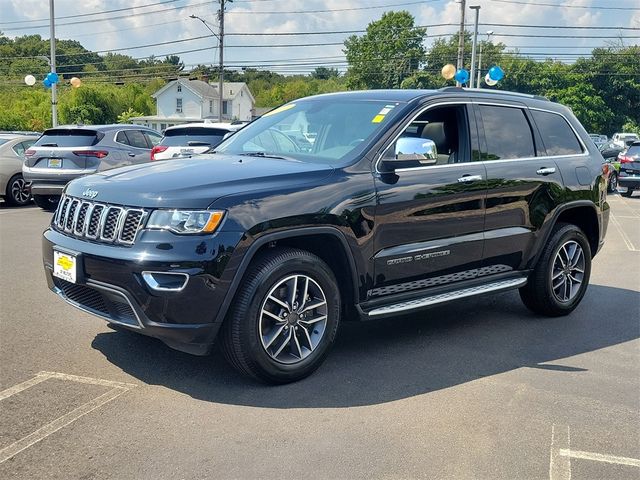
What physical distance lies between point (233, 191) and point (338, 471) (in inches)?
66.8

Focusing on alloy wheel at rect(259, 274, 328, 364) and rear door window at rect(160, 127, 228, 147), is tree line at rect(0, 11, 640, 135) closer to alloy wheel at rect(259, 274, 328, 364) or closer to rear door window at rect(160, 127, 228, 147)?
rear door window at rect(160, 127, 228, 147)

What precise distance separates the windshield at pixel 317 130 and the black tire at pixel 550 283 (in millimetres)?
2043

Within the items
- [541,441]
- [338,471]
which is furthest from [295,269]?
[541,441]

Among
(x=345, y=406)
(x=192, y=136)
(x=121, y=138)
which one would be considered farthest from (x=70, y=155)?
(x=345, y=406)

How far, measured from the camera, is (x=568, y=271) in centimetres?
626

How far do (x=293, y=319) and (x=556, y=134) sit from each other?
3333 mm

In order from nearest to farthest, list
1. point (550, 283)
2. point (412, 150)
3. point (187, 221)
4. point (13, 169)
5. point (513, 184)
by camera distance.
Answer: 1. point (187, 221)
2. point (412, 150)
3. point (513, 184)
4. point (550, 283)
5. point (13, 169)

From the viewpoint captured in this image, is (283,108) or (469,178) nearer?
(469,178)

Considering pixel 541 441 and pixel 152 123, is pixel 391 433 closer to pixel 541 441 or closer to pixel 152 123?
pixel 541 441

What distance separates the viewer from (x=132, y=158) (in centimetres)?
1340

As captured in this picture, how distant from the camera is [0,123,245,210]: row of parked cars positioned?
12.3 m

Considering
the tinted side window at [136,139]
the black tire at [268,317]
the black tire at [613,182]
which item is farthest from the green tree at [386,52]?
the black tire at [268,317]

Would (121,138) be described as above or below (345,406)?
above

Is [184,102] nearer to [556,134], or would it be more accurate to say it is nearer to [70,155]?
[70,155]
